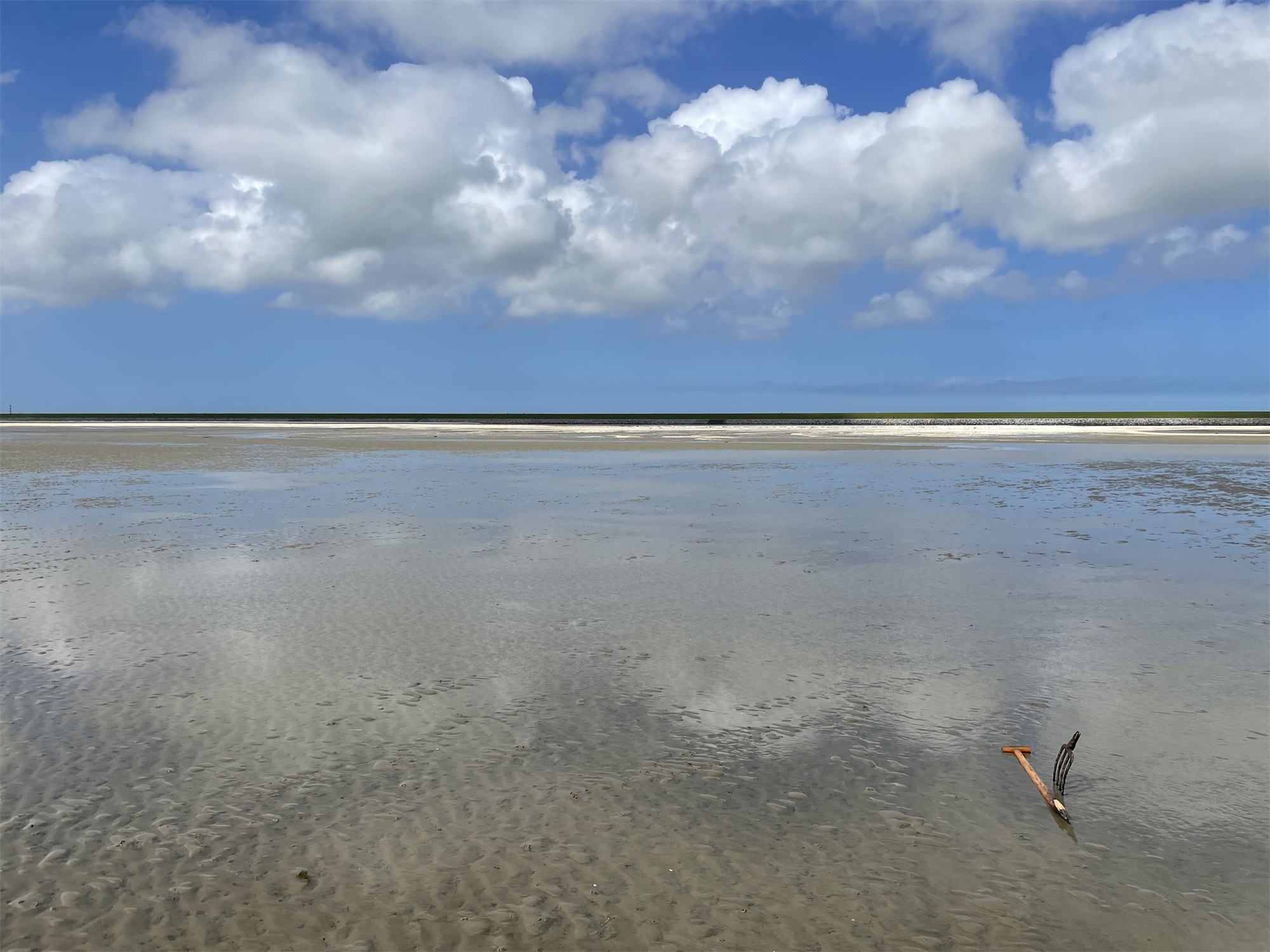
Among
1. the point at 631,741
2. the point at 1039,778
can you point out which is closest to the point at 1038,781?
the point at 1039,778

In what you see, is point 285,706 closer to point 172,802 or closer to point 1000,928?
point 172,802

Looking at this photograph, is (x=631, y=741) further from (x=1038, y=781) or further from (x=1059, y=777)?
(x=1059, y=777)

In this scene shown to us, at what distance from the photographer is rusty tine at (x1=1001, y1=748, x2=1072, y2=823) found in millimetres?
5816

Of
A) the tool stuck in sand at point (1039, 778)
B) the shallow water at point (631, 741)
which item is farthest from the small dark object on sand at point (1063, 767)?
the shallow water at point (631, 741)

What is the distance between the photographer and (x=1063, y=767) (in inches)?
243

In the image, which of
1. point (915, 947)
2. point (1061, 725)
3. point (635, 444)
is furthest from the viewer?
point (635, 444)

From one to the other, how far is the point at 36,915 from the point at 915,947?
485 centimetres

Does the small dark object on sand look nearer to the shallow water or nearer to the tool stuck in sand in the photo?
the tool stuck in sand

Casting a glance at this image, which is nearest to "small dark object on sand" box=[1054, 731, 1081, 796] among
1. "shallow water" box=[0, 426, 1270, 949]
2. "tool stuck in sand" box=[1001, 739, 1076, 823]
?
"tool stuck in sand" box=[1001, 739, 1076, 823]

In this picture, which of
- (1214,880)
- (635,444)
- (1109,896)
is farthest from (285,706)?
(635,444)

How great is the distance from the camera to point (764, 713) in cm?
773

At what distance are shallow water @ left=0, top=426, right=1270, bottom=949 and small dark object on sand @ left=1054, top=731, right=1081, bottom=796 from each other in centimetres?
18

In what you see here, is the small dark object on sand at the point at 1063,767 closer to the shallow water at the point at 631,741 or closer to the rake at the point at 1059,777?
the rake at the point at 1059,777

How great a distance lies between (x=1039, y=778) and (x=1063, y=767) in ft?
0.75
